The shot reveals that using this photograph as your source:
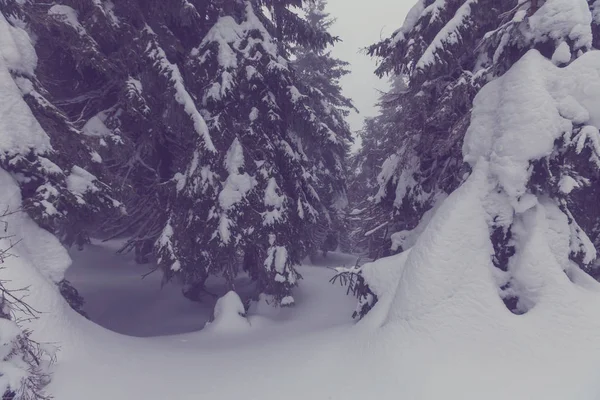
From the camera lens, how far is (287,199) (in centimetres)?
962

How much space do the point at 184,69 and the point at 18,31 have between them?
3838 millimetres

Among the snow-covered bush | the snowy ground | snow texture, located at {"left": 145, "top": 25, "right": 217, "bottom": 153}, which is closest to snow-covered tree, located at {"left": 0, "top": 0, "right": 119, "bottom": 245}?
snow texture, located at {"left": 145, "top": 25, "right": 217, "bottom": 153}

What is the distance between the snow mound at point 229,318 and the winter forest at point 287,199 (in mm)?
45

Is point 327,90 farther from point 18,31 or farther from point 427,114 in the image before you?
point 18,31

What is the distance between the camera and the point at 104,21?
7.37m

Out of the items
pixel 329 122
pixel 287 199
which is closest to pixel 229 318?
pixel 287 199

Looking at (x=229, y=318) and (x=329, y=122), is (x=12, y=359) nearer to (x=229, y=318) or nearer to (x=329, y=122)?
(x=229, y=318)

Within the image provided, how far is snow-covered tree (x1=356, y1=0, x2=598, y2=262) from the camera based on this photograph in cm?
508

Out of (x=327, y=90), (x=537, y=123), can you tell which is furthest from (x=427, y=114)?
(x=327, y=90)

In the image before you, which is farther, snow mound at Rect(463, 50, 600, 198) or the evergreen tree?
the evergreen tree

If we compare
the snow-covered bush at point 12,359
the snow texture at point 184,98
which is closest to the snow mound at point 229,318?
the snow texture at point 184,98

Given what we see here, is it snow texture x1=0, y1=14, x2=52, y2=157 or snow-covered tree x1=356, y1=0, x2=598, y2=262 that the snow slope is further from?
snow texture x1=0, y1=14, x2=52, y2=157

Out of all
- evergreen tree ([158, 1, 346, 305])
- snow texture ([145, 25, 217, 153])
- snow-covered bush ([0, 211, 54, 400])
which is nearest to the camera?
snow-covered bush ([0, 211, 54, 400])

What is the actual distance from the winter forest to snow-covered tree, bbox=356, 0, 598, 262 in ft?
0.14
